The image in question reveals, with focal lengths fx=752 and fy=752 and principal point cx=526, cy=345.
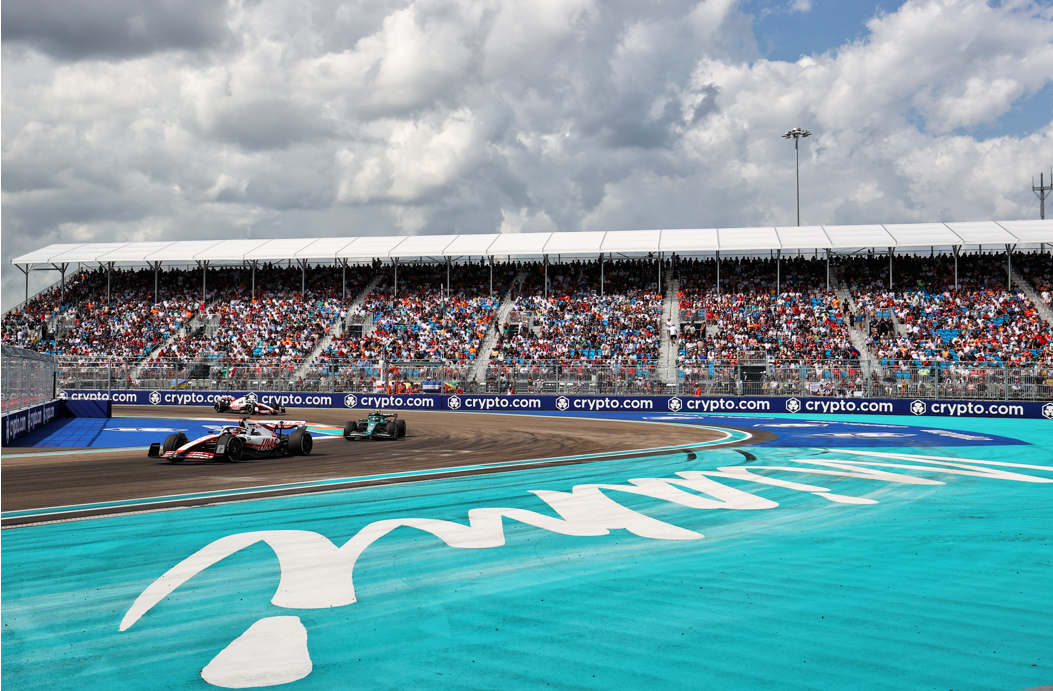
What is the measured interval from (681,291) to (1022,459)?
2988cm

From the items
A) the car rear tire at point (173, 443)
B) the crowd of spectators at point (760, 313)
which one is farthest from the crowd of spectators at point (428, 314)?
the car rear tire at point (173, 443)

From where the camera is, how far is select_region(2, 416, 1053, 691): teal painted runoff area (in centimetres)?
428

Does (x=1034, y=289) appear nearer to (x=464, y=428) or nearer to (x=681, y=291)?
(x=681, y=291)

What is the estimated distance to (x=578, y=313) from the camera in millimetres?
42312

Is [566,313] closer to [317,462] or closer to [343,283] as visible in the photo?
[343,283]

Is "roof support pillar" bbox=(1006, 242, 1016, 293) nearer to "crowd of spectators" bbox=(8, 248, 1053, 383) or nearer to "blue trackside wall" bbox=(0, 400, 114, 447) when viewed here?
"crowd of spectators" bbox=(8, 248, 1053, 383)


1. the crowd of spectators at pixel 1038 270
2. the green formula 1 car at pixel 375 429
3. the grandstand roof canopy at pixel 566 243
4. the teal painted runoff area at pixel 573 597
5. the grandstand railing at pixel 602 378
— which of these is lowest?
the teal painted runoff area at pixel 573 597

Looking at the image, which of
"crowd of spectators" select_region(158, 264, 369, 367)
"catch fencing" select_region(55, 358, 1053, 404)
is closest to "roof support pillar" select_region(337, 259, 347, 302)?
"crowd of spectators" select_region(158, 264, 369, 367)

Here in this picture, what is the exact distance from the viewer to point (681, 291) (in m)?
44.1

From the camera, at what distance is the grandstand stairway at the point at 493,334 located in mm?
35688

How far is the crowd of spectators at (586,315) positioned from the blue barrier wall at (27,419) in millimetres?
19614

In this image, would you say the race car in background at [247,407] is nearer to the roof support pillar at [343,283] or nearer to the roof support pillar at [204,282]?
the roof support pillar at [343,283]

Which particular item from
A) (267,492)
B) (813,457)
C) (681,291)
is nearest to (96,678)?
(267,492)

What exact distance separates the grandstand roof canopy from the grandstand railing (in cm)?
1081
